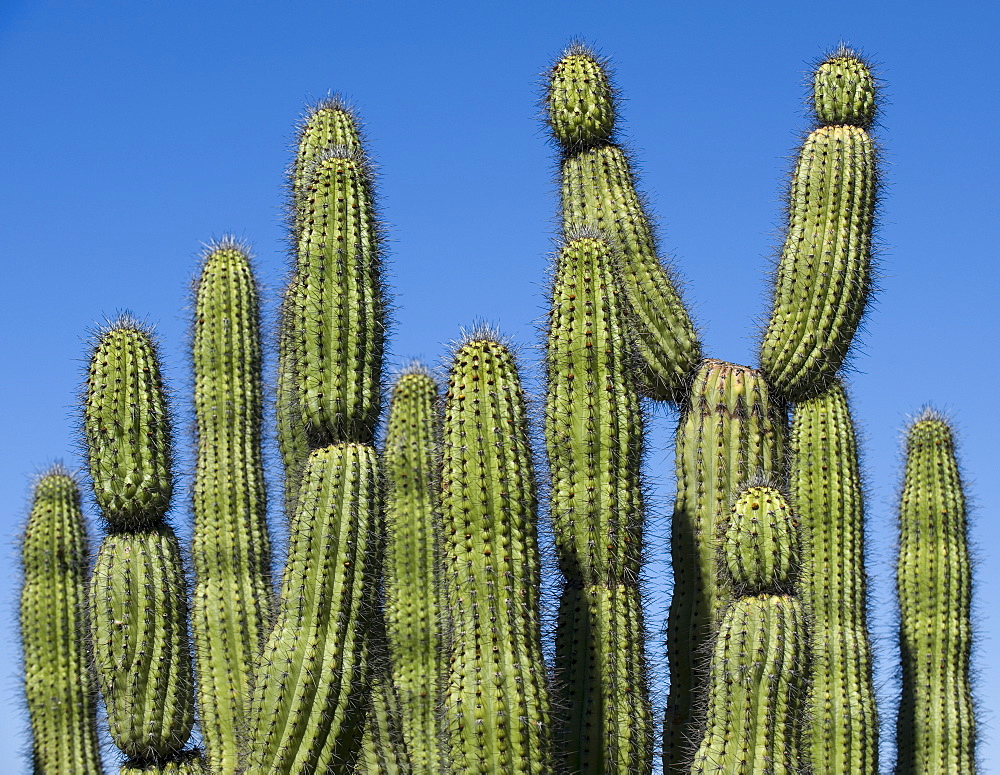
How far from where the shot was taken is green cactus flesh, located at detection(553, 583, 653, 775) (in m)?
7.14

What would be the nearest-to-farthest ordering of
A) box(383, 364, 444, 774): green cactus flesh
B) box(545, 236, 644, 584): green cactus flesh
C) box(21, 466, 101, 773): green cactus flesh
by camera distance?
box(545, 236, 644, 584): green cactus flesh → box(383, 364, 444, 774): green cactus flesh → box(21, 466, 101, 773): green cactus flesh

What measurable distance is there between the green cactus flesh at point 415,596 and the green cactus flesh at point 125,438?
1414 millimetres

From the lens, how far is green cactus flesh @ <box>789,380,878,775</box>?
9.35 metres

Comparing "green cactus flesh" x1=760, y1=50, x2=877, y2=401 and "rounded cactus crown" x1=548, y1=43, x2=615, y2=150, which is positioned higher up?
"rounded cactus crown" x1=548, y1=43, x2=615, y2=150

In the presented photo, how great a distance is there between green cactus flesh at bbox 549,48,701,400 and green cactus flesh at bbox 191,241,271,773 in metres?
2.21

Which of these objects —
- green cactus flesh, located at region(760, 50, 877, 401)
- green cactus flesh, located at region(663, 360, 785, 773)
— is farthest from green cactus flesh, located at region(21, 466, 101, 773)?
green cactus flesh, located at region(760, 50, 877, 401)

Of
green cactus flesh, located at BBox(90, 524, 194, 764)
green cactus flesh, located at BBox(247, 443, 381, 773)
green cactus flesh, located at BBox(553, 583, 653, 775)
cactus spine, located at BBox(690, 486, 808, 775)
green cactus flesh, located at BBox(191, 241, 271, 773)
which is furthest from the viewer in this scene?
green cactus flesh, located at BBox(191, 241, 271, 773)

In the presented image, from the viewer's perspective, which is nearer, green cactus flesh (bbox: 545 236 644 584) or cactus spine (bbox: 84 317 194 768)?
green cactus flesh (bbox: 545 236 644 584)

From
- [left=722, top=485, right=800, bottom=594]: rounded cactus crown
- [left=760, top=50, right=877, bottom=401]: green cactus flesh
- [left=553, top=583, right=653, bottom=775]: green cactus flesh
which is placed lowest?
[left=553, top=583, right=653, bottom=775]: green cactus flesh

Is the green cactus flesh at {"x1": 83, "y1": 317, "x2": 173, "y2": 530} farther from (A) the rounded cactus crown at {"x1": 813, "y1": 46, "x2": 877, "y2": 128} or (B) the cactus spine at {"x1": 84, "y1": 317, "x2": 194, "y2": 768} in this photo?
(A) the rounded cactus crown at {"x1": 813, "y1": 46, "x2": 877, "y2": 128}

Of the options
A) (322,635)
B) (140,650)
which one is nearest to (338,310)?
(322,635)

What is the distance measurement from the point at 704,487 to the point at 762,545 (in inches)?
50.2

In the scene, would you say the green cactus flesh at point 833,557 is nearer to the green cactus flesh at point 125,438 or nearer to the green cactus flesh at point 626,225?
the green cactus flesh at point 626,225

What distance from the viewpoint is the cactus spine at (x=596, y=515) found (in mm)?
7168
